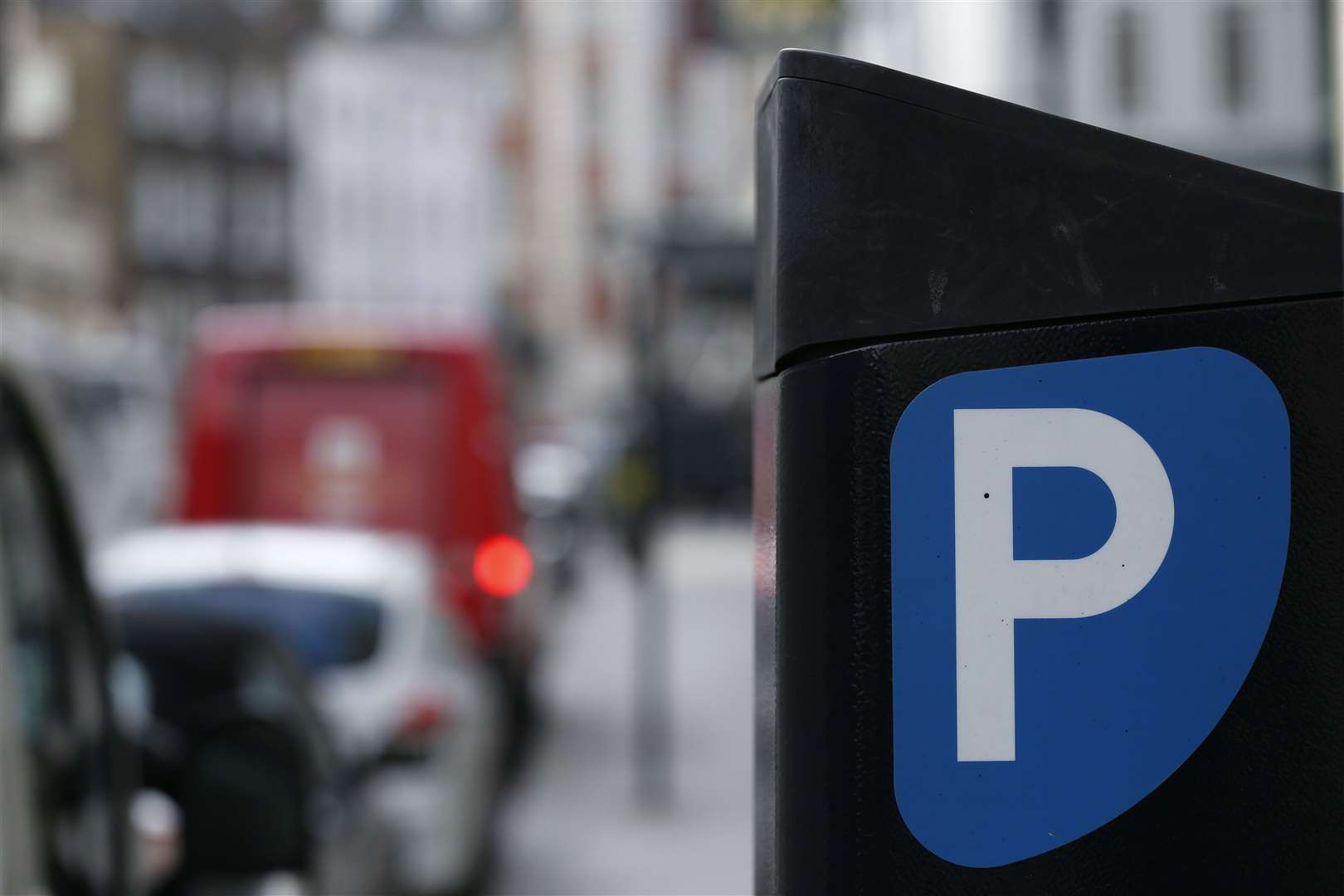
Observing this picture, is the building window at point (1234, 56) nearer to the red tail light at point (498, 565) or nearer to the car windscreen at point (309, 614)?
the red tail light at point (498, 565)

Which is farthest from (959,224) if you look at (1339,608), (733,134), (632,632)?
(733,134)

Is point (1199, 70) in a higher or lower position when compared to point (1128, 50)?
lower

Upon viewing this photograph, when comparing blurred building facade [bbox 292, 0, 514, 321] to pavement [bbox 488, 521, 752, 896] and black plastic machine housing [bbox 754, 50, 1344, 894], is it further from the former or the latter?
black plastic machine housing [bbox 754, 50, 1344, 894]

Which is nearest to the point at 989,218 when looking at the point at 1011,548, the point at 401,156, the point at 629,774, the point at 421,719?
the point at 1011,548

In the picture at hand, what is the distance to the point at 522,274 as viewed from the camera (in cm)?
6575

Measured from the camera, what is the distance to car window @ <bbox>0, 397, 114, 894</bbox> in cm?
272

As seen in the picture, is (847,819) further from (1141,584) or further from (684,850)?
(684,850)

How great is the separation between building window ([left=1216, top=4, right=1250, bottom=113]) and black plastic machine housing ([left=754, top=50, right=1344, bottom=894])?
27163 millimetres

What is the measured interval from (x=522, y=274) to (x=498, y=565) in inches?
2249

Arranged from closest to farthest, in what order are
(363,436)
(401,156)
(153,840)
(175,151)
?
(153,840) < (363,436) < (175,151) < (401,156)

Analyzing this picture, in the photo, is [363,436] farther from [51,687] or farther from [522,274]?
[522,274]

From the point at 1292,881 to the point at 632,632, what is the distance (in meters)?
15.7

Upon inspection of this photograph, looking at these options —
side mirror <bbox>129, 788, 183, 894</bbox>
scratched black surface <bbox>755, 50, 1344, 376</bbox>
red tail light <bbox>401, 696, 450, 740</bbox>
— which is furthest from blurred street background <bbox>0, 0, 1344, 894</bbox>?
scratched black surface <bbox>755, 50, 1344, 376</bbox>

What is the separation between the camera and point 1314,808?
1.45 m
